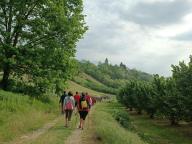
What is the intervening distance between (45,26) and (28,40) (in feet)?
7.01

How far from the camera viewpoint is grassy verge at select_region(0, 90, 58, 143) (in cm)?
2350

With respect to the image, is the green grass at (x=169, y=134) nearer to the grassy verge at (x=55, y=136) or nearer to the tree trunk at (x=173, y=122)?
the tree trunk at (x=173, y=122)

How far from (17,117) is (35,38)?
53.8 ft

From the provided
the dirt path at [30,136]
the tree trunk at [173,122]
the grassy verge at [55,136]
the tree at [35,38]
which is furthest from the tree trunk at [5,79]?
the tree trunk at [173,122]

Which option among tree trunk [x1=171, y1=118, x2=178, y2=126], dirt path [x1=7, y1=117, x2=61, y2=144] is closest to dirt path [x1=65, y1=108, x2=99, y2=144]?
dirt path [x1=7, y1=117, x2=61, y2=144]

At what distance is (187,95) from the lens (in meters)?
43.2

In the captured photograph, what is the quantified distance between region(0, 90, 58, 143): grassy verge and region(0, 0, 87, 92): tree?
525cm

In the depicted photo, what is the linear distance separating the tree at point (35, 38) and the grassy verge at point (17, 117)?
5253mm

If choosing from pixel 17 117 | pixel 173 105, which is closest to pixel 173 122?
pixel 173 105

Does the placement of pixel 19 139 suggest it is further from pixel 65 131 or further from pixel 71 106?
pixel 71 106

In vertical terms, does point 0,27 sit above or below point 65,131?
above

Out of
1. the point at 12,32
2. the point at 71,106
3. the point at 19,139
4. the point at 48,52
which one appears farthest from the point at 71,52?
the point at 19,139

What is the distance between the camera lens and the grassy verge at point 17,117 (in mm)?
23495

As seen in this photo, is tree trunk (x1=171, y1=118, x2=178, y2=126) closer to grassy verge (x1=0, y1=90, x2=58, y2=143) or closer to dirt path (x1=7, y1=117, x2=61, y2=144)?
grassy verge (x1=0, y1=90, x2=58, y2=143)
